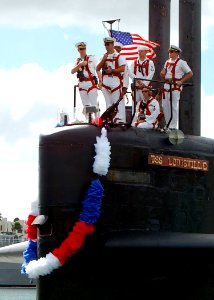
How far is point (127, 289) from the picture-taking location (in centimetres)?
1162

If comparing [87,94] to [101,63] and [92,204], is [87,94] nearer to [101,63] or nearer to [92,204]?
[101,63]

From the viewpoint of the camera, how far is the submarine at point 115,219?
452 inches

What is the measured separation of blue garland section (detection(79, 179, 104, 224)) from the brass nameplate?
3.30 ft

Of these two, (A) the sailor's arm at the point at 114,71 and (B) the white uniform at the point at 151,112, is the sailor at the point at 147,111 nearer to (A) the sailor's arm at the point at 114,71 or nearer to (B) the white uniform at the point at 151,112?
(B) the white uniform at the point at 151,112

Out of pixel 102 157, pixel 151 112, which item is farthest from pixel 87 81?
pixel 102 157

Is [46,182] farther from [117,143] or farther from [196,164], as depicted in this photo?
[196,164]

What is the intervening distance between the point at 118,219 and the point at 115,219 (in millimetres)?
46

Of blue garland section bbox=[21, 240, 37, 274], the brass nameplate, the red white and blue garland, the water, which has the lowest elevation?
the water

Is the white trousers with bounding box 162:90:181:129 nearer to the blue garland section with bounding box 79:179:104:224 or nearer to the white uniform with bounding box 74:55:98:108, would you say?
the white uniform with bounding box 74:55:98:108

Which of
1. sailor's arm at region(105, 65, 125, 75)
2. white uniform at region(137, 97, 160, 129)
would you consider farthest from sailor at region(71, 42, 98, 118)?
white uniform at region(137, 97, 160, 129)

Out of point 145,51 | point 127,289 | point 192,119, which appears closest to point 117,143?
point 127,289

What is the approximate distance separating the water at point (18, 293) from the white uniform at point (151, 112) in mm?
35223

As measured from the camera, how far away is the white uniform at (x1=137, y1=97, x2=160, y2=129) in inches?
527

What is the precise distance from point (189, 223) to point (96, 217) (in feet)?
5.45
